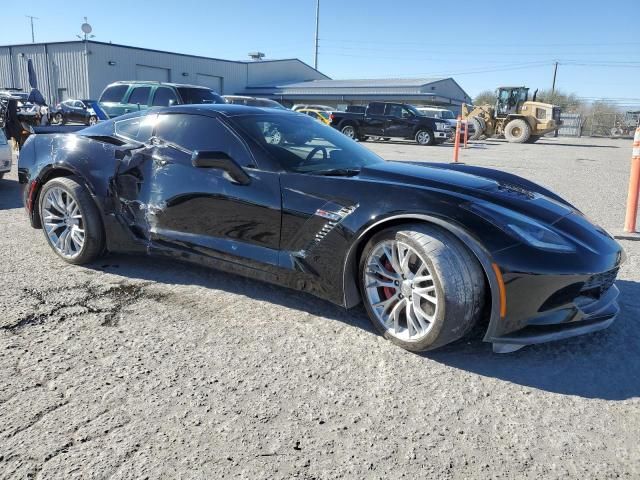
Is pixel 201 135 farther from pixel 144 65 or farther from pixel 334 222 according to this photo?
pixel 144 65

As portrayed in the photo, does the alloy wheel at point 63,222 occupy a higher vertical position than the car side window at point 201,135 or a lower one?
lower

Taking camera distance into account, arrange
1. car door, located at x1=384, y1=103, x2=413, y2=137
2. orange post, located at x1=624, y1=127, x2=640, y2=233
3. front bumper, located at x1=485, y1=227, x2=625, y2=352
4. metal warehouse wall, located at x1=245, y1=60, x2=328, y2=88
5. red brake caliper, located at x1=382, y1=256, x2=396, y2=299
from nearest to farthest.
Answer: front bumper, located at x1=485, y1=227, x2=625, y2=352 → red brake caliper, located at x1=382, y1=256, x2=396, y2=299 → orange post, located at x1=624, y1=127, x2=640, y2=233 → car door, located at x1=384, y1=103, x2=413, y2=137 → metal warehouse wall, located at x1=245, y1=60, x2=328, y2=88

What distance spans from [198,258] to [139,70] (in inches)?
1583

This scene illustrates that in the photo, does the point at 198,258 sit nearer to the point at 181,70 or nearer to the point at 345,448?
the point at 345,448

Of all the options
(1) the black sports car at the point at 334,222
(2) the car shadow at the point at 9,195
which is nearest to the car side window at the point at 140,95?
(2) the car shadow at the point at 9,195

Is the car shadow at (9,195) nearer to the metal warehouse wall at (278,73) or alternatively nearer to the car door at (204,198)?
the car door at (204,198)

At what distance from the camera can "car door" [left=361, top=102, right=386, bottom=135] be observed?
22500 mm

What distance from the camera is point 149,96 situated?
44.9ft

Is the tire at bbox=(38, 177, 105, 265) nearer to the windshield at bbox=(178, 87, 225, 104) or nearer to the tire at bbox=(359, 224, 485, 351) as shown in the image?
the tire at bbox=(359, 224, 485, 351)

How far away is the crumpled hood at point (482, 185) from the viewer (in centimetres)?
292

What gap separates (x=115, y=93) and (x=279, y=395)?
14.2 metres

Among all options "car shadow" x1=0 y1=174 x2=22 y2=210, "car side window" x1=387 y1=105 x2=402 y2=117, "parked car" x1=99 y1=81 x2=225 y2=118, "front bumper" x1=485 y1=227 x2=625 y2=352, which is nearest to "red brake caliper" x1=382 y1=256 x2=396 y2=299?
"front bumper" x1=485 y1=227 x2=625 y2=352

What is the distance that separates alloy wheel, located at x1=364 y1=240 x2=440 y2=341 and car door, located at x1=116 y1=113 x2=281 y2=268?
26.6 inches

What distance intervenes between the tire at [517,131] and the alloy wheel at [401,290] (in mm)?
24870
